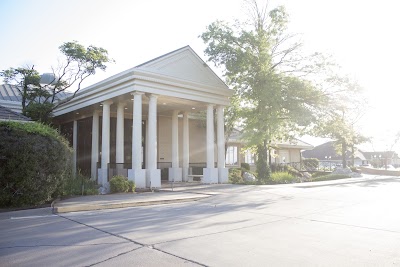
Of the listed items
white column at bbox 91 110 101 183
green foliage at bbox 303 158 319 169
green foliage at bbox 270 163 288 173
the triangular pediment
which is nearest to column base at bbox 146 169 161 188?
the triangular pediment

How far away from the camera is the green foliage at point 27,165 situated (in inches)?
416

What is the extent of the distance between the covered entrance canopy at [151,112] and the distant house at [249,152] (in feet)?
13.8

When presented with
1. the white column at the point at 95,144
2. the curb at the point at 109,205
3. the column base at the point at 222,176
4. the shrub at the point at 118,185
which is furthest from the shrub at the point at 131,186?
the white column at the point at 95,144

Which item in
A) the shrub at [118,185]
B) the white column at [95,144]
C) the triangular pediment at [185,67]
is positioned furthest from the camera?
the white column at [95,144]

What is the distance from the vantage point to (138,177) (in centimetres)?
1648

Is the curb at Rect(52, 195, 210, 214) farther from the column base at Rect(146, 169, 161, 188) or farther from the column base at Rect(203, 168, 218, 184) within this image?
the column base at Rect(203, 168, 218, 184)

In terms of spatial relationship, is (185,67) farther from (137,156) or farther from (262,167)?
(262,167)

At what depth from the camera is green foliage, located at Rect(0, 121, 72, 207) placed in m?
10.6

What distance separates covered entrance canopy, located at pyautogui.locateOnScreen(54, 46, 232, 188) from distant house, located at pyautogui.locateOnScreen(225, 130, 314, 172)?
4216 millimetres

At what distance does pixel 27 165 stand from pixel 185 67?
11.1 m

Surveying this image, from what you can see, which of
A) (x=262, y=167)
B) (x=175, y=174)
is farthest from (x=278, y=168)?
(x=175, y=174)

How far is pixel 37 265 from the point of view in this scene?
471 centimetres

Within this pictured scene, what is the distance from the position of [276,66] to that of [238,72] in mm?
2813

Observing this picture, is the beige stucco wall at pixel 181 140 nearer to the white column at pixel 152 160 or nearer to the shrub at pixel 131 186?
the white column at pixel 152 160
